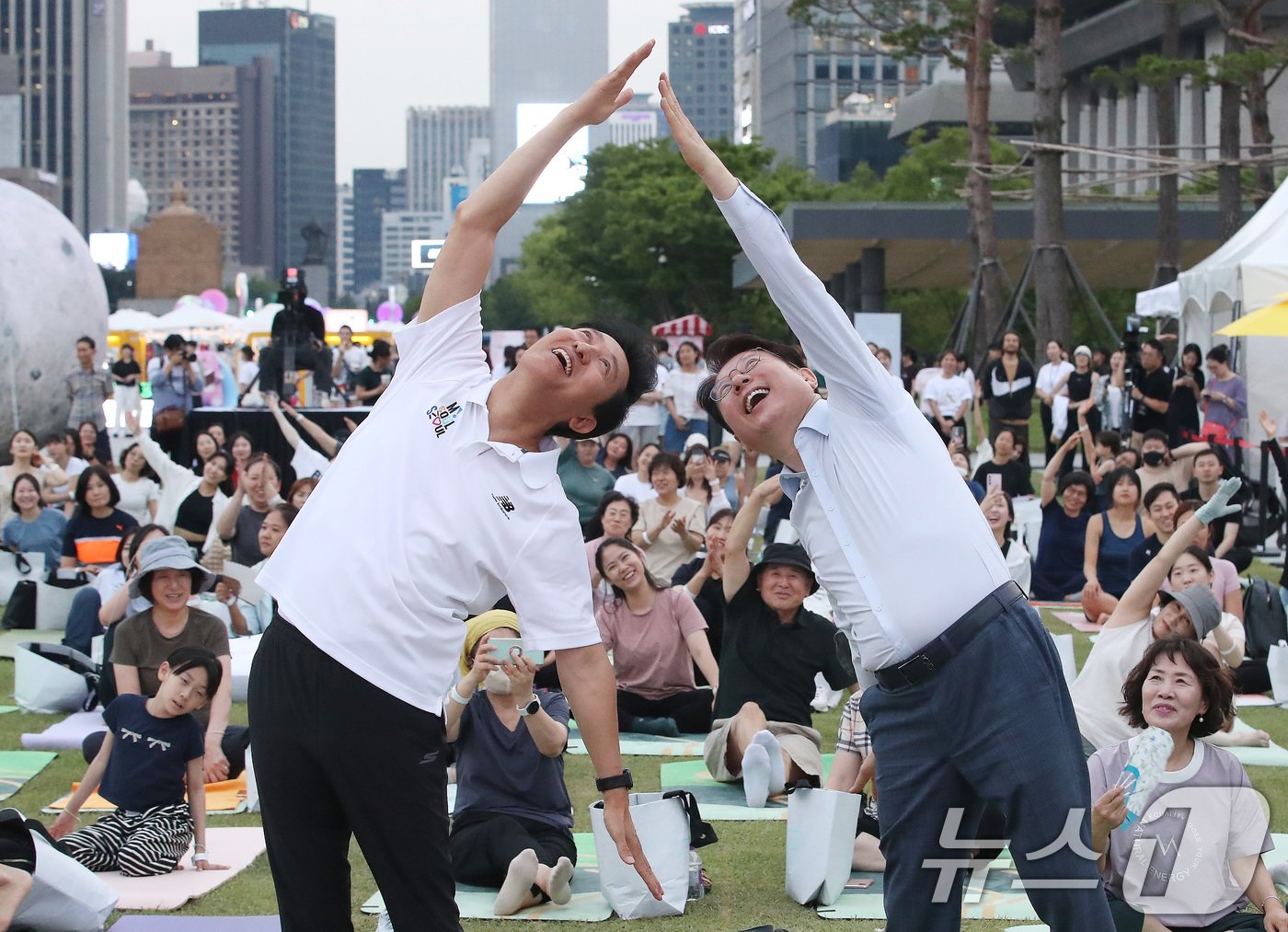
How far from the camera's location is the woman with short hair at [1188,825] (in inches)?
179

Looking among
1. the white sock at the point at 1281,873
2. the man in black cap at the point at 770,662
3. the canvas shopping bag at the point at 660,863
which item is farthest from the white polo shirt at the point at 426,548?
the man in black cap at the point at 770,662

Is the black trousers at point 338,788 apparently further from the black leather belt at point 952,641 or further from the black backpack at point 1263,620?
the black backpack at point 1263,620

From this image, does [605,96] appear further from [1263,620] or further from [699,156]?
[1263,620]

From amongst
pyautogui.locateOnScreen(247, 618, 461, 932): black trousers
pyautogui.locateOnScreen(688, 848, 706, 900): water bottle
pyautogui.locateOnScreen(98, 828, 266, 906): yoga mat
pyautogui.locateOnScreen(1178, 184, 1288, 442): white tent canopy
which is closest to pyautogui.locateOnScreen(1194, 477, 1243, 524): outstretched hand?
pyautogui.locateOnScreen(688, 848, 706, 900): water bottle

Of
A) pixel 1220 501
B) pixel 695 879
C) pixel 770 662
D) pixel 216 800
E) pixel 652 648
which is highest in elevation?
pixel 1220 501

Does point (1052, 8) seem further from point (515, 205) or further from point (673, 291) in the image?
point (673, 291)

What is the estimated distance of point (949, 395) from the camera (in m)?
16.9

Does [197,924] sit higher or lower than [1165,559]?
lower

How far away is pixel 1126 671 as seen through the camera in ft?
20.9

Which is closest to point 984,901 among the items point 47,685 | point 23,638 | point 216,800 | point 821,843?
point 821,843

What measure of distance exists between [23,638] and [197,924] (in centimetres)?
585

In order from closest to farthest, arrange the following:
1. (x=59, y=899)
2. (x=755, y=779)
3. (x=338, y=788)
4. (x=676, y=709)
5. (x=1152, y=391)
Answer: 1. (x=338, y=788)
2. (x=59, y=899)
3. (x=755, y=779)
4. (x=676, y=709)
5. (x=1152, y=391)

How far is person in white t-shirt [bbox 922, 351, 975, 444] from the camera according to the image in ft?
54.9

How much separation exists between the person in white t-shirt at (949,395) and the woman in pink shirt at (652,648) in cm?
891
